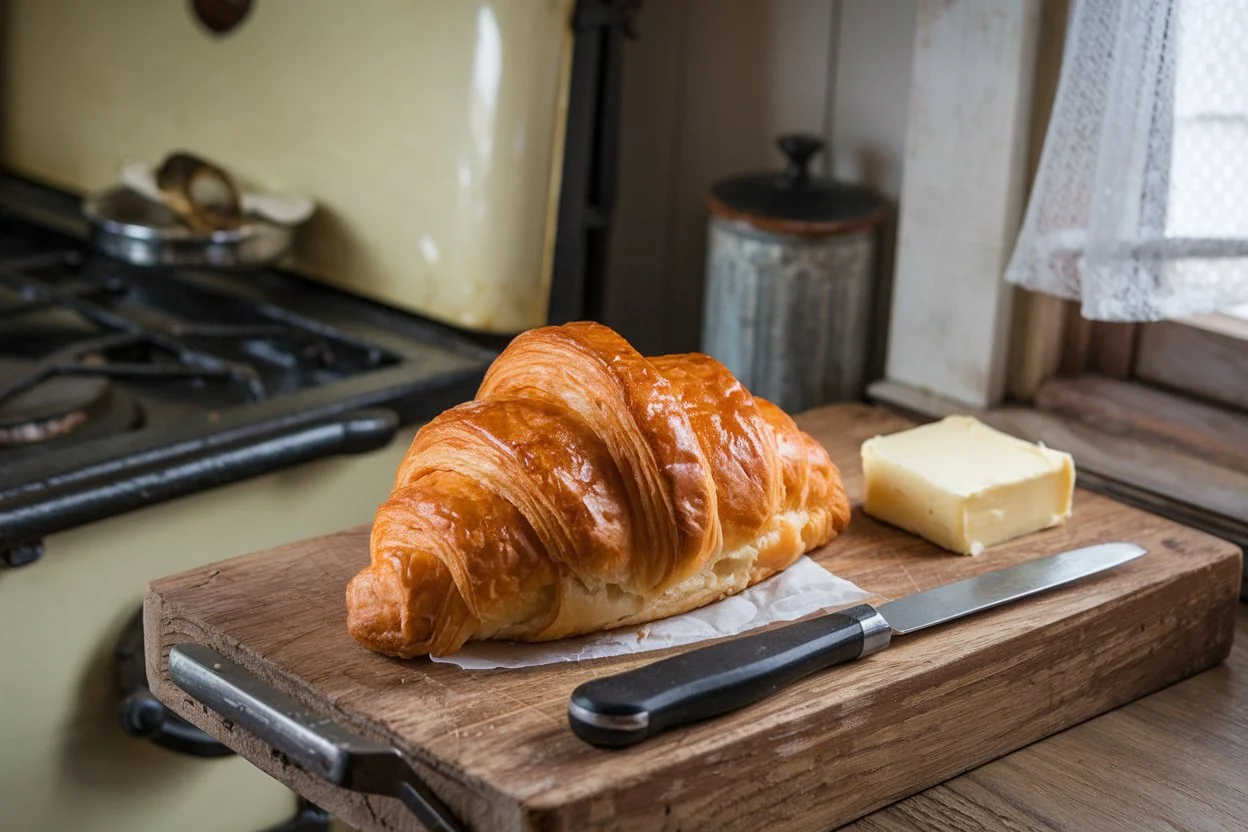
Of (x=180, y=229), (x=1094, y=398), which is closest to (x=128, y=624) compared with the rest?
(x=180, y=229)

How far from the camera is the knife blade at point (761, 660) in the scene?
73cm

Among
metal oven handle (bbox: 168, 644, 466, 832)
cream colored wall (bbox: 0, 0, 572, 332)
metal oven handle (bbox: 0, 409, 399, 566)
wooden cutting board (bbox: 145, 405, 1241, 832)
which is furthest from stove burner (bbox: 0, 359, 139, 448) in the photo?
metal oven handle (bbox: 168, 644, 466, 832)

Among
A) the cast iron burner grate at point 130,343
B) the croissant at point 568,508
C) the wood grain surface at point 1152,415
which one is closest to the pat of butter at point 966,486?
the croissant at point 568,508

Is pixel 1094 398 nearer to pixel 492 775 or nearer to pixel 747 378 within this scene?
pixel 747 378

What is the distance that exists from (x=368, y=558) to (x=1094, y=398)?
0.70m

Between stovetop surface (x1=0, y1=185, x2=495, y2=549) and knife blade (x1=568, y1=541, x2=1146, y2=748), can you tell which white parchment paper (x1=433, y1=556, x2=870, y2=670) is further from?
stovetop surface (x1=0, y1=185, x2=495, y2=549)

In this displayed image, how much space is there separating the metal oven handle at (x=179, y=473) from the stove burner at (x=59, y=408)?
174 millimetres

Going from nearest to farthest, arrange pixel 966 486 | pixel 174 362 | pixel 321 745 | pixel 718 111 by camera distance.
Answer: pixel 321 745 → pixel 966 486 → pixel 174 362 → pixel 718 111

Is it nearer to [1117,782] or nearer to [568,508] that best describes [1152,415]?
[1117,782]

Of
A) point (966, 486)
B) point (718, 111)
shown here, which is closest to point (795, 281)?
point (718, 111)

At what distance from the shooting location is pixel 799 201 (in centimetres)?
144

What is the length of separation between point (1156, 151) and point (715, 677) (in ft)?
1.97

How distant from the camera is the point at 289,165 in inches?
65.1

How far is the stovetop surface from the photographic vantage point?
1.22m
